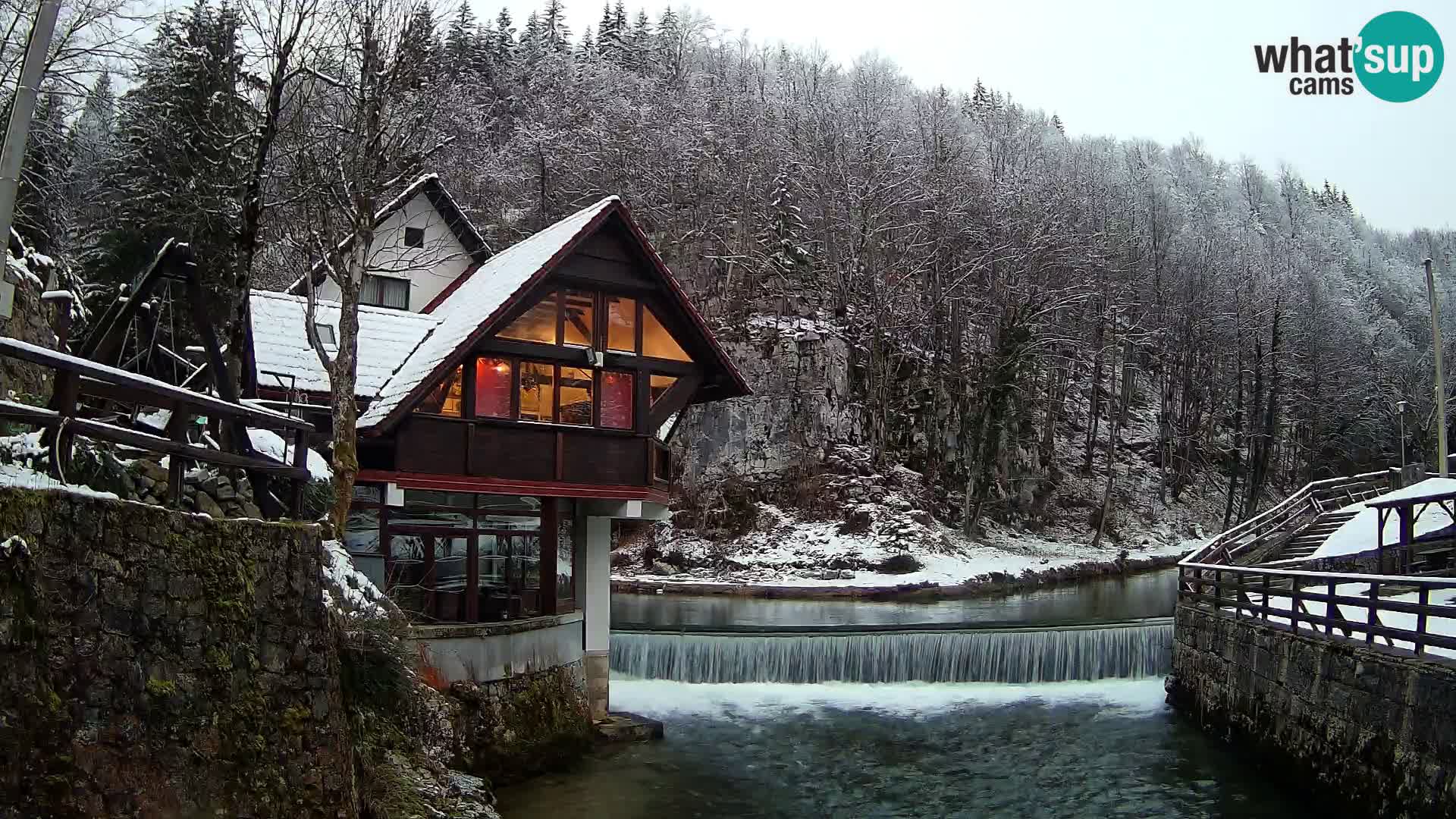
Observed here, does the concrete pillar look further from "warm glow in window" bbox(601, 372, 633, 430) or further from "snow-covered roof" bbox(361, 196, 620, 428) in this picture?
"snow-covered roof" bbox(361, 196, 620, 428)

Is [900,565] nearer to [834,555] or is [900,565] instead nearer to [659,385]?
[834,555]

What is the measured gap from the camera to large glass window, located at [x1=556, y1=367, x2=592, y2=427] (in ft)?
66.8

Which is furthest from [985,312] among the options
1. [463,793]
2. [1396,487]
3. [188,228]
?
[463,793]

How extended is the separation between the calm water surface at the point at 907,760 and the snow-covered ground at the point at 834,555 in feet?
53.8

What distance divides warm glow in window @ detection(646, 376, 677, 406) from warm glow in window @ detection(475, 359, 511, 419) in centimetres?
294

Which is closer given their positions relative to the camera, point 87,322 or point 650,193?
point 87,322

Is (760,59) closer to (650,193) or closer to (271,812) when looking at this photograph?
(650,193)

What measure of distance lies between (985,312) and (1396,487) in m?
25.8

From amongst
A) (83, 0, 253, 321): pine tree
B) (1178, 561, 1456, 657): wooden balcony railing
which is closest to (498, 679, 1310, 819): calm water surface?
(1178, 561, 1456, 657): wooden balcony railing

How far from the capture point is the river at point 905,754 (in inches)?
662

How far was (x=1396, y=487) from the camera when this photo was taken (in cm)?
3231

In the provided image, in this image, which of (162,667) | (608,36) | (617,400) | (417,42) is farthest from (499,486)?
(608,36)

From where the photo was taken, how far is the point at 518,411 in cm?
1986

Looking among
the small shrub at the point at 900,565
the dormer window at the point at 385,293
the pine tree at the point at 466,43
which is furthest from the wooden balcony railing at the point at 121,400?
the pine tree at the point at 466,43
